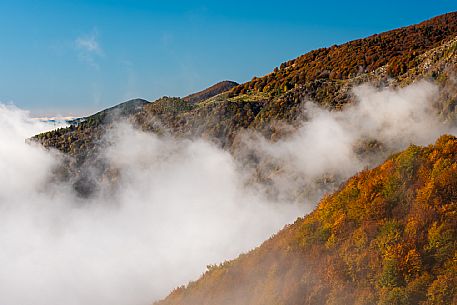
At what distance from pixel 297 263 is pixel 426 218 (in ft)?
19.9

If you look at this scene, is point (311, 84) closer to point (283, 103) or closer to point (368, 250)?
point (283, 103)

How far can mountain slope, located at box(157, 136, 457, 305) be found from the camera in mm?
17188

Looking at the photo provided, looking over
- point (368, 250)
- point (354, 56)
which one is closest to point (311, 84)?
point (354, 56)

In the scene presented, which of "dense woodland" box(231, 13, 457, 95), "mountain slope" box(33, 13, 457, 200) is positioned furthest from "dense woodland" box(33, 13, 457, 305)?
"dense woodland" box(231, 13, 457, 95)

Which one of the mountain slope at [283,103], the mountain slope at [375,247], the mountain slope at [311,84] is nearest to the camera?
the mountain slope at [375,247]

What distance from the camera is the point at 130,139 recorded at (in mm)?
108375

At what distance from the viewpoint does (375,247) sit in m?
19.0

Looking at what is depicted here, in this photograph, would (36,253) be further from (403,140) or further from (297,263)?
(297,263)

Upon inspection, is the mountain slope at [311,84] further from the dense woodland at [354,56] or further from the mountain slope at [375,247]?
the mountain slope at [375,247]

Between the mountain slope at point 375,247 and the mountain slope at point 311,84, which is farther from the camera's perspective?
the mountain slope at point 311,84

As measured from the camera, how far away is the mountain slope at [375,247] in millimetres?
17188

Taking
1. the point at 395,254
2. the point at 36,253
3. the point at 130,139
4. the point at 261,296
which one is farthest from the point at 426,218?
the point at 36,253

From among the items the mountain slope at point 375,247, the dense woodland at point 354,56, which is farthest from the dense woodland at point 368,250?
the dense woodland at point 354,56

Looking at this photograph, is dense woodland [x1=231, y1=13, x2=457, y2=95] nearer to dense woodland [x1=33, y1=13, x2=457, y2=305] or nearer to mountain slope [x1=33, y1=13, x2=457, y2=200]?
mountain slope [x1=33, y1=13, x2=457, y2=200]
